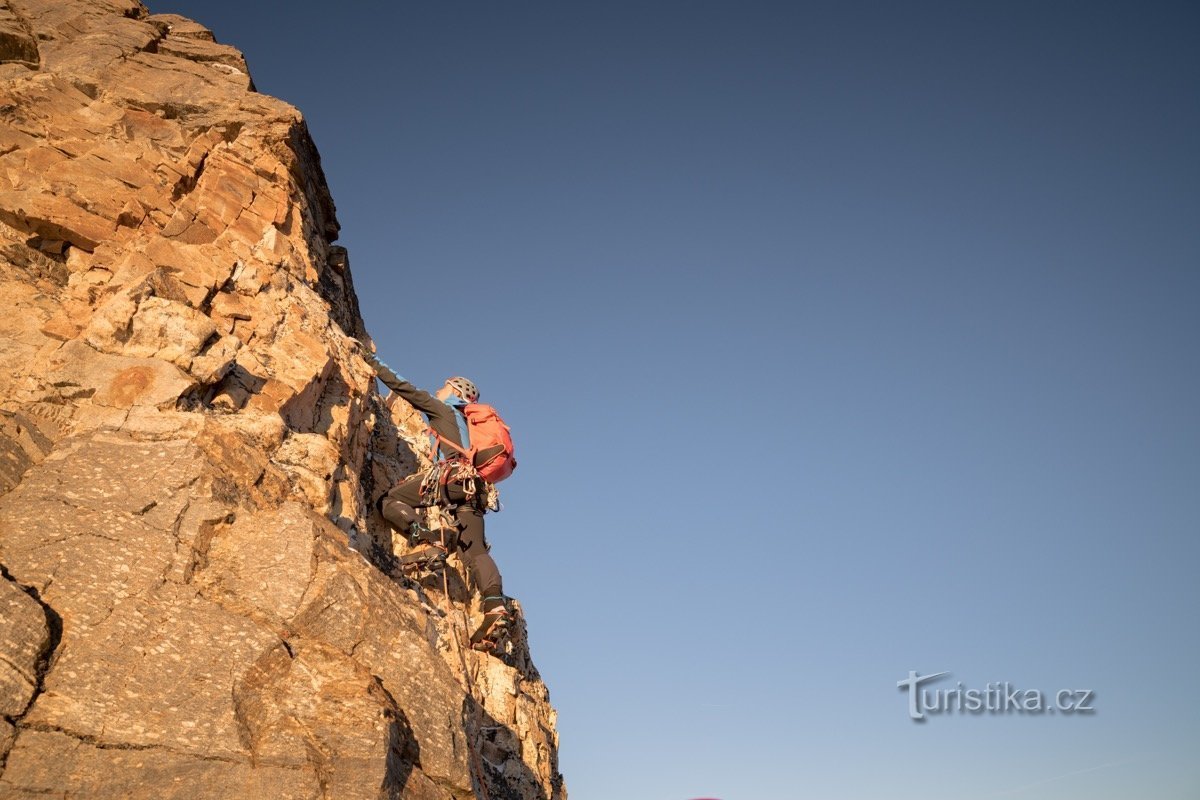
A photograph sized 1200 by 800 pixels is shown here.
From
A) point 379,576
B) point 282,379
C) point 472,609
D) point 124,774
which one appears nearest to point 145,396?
point 282,379

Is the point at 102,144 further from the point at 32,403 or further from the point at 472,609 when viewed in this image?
the point at 472,609

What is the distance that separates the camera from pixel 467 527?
12062mm

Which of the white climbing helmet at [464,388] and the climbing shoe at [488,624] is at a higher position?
the white climbing helmet at [464,388]

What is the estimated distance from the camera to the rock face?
630 centimetres

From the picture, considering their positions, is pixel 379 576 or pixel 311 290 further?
pixel 311 290

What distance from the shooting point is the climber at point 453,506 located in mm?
11766

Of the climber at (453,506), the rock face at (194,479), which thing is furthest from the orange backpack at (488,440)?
the rock face at (194,479)

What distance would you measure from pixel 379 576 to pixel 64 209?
21.5 feet

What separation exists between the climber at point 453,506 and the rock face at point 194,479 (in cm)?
39

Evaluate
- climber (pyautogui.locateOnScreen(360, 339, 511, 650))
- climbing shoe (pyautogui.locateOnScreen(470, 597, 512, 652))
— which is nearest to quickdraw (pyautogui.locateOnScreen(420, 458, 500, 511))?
climber (pyautogui.locateOnScreen(360, 339, 511, 650))

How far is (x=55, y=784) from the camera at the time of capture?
5633 mm

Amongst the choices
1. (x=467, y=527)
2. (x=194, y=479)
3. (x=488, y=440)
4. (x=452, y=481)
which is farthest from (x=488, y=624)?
(x=194, y=479)

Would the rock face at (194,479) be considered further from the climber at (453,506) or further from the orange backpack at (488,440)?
the orange backpack at (488,440)

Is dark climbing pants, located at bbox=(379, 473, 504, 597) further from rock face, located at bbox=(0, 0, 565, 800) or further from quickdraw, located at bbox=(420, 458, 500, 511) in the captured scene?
rock face, located at bbox=(0, 0, 565, 800)
